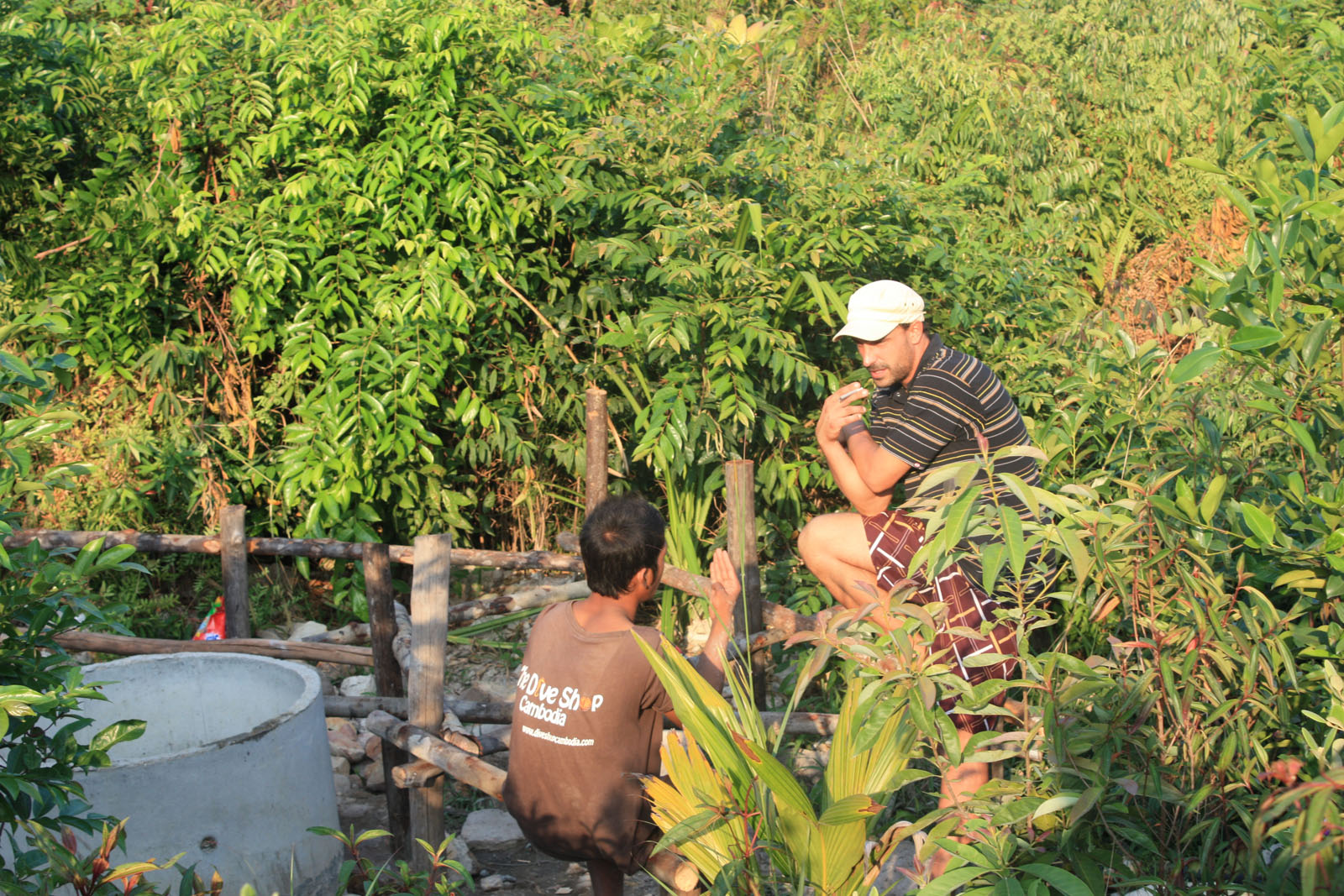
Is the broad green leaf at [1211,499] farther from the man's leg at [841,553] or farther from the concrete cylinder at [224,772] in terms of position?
the concrete cylinder at [224,772]

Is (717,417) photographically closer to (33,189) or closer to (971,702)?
(971,702)

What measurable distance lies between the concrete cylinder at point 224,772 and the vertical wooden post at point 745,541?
152 centimetres

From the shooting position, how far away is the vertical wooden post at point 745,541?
376 centimetres

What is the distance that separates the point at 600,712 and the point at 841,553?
1.13 meters

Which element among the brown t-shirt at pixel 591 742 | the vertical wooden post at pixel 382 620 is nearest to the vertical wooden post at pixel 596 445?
the vertical wooden post at pixel 382 620

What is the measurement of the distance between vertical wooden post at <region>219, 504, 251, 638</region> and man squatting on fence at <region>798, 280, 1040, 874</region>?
2880 mm

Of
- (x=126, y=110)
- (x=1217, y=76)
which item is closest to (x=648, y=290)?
(x=126, y=110)

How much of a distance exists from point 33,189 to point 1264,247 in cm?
605

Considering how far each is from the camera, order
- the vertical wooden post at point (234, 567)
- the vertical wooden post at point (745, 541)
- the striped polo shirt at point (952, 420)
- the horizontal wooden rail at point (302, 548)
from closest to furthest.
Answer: the striped polo shirt at point (952, 420)
the vertical wooden post at point (745, 541)
the horizontal wooden rail at point (302, 548)
the vertical wooden post at point (234, 567)

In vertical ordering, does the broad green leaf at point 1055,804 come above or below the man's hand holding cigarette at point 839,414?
above

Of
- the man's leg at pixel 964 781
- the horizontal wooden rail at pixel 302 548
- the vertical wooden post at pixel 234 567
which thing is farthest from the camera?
the vertical wooden post at pixel 234 567

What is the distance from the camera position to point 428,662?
11.5 ft

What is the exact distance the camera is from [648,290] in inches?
203

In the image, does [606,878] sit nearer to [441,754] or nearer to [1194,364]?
[441,754]
